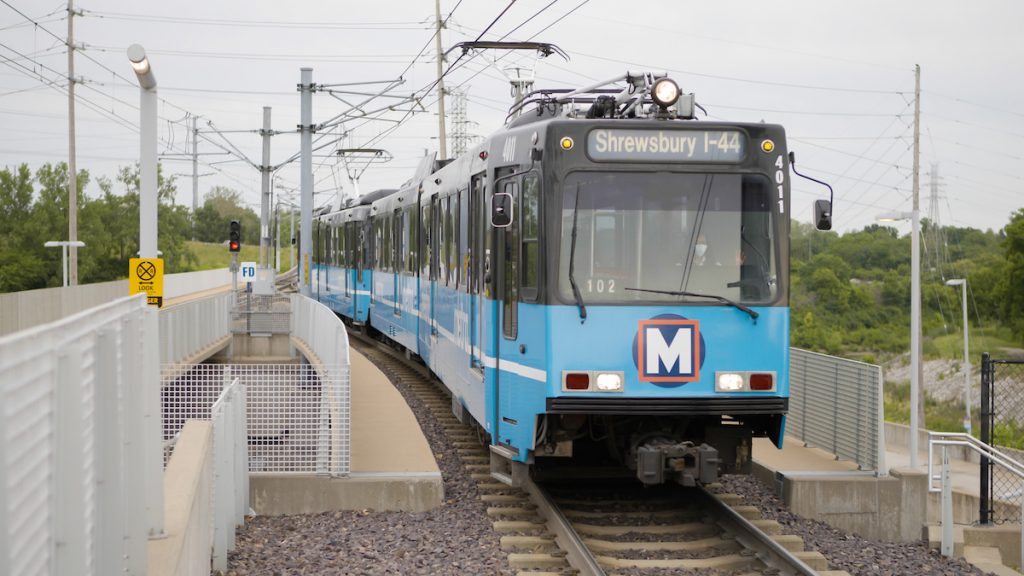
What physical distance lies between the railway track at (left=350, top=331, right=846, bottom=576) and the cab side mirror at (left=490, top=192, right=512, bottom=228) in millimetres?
2452

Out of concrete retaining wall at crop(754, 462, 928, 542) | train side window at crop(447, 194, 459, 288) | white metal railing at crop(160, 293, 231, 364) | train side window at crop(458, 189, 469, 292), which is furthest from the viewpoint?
white metal railing at crop(160, 293, 231, 364)

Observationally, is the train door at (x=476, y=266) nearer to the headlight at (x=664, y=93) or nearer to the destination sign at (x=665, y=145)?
the destination sign at (x=665, y=145)

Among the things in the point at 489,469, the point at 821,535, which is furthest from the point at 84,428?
the point at 489,469

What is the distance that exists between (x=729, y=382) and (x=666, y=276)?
998 mm

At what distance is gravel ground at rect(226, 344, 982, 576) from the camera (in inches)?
358

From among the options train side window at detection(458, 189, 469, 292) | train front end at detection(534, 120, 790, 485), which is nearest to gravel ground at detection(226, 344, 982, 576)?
train front end at detection(534, 120, 790, 485)

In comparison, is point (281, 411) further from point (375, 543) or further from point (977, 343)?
point (977, 343)

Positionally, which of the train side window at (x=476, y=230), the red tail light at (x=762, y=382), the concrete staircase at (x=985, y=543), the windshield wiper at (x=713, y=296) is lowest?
the concrete staircase at (x=985, y=543)

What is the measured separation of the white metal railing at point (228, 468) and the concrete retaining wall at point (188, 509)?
0.20m

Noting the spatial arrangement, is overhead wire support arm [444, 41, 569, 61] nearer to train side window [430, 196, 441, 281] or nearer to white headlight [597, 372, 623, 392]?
train side window [430, 196, 441, 281]

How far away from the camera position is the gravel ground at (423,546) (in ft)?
29.8

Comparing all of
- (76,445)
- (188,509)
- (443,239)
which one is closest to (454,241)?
(443,239)

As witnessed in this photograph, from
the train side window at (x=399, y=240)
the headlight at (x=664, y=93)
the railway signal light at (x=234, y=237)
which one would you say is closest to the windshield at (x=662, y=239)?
the headlight at (x=664, y=93)

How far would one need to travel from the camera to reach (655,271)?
9.73m
